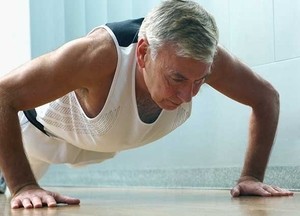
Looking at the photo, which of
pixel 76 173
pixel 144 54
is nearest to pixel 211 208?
pixel 144 54

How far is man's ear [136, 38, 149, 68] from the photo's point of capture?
137cm

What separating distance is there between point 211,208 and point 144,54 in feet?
1.31

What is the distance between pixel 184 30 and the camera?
128 centimetres

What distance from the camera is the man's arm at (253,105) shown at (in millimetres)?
1572

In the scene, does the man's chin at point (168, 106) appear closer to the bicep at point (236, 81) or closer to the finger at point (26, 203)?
the bicep at point (236, 81)

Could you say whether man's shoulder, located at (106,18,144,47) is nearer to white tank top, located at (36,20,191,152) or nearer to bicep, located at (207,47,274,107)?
white tank top, located at (36,20,191,152)

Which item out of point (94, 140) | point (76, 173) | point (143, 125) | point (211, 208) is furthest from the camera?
point (76, 173)

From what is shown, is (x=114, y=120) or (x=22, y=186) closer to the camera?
(x=22, y=186)

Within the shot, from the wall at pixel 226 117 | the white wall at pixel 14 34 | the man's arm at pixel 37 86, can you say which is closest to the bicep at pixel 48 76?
the man's arm at pixel 37 86

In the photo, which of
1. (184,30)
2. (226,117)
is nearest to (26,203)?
(184,30)

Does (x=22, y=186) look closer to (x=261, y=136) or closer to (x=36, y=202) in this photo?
(x=36, y=202)

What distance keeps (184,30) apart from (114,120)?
1.12ft

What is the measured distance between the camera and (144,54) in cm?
139

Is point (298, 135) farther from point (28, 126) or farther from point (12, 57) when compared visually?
point (12, 57)
